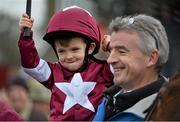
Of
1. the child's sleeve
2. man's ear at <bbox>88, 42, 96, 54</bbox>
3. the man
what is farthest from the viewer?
man's ear at <bbox>88, 42, 96, 54</bbox>

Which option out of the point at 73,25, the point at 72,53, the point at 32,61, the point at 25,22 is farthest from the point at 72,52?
the point at 25,22

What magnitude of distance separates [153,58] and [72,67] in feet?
2.47

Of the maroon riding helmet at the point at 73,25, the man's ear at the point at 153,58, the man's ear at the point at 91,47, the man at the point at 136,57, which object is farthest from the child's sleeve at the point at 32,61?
the man's ear at the point at 153,58

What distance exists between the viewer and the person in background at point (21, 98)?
32.7 feet

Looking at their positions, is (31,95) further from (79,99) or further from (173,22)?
(79,99)

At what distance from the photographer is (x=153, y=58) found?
475 centimetres

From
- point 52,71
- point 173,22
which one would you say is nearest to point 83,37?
point 52,71

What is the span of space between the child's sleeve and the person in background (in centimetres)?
439

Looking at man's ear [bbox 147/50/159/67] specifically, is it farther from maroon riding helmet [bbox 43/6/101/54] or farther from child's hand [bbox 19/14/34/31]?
child's hand [bbox 19/14/34/31]

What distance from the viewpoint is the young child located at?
17.2 feet

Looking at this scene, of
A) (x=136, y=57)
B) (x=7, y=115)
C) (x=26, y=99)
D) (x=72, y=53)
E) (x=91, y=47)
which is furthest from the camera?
(x=26, y=99)

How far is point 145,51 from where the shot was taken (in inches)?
186

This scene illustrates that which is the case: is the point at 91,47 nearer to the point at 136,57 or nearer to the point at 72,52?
the point at 72,52

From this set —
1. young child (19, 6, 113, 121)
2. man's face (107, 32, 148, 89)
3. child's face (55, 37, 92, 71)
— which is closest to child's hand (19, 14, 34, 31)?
young child (19, 6, 113, 121)
